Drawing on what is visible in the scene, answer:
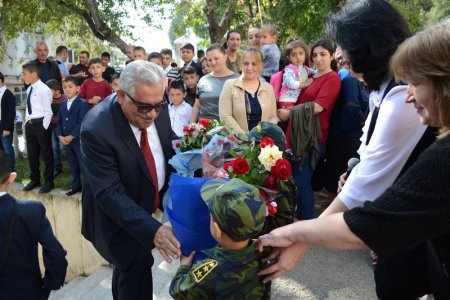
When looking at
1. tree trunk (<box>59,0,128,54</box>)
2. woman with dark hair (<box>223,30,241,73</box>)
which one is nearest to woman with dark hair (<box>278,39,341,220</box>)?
woman with dark hair (<box>223,30,241,73</box>)

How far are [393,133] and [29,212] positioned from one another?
2430 mm

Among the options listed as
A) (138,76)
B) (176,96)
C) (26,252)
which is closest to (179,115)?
(176,96)

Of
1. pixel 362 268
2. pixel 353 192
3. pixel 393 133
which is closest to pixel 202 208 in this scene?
pixel 353 192

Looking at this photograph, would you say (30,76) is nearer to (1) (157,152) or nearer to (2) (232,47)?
(2) (232,47)

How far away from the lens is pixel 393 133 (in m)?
1.91

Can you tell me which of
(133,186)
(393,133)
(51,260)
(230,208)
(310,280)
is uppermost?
(393,133)

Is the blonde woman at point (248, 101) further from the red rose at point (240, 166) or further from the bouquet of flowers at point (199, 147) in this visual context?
the red rose at point (240, 166)

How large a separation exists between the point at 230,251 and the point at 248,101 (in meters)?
2.87

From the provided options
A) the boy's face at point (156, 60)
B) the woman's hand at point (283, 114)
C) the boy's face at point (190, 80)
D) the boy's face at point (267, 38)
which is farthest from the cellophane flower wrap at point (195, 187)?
the boy's face at point (156, 60)

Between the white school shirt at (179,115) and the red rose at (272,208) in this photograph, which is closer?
the red rose at (272,208)

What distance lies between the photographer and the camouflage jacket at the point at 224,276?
5.90 feet

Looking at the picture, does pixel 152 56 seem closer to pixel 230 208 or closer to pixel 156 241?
pixel 156 241

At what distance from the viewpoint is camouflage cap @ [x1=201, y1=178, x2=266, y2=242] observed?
1.72 meters

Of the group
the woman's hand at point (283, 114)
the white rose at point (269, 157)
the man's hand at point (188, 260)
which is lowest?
the man's hand at point (188, 260)
